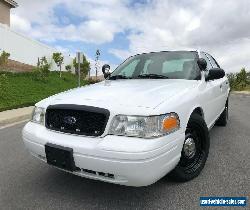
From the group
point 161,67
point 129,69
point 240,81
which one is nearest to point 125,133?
point 161,67

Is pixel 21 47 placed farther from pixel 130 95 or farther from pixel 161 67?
pixel 130 95

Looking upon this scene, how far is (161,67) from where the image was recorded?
15.6ft

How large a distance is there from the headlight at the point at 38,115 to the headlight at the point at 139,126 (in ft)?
3.17

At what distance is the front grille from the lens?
309 centimetres

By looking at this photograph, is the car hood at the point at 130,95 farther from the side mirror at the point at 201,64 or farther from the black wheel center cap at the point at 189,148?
the black wheel center cap at the point at 189,148

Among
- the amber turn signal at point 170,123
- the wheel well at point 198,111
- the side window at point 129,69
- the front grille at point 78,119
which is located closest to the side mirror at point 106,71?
the side window at point 129,69

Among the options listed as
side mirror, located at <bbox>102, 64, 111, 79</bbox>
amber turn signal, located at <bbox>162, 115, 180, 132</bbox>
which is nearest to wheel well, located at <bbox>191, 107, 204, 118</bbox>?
amber turn signal, located at <bbox>162, 115, 180, 132</bbox>

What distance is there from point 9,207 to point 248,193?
2.43 m

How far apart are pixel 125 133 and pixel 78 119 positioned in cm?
50

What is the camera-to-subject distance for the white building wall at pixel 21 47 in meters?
22.3

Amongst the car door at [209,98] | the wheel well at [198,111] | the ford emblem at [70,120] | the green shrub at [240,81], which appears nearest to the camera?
the ford emblem at [70,120]

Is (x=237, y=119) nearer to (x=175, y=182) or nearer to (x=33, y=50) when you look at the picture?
(x=175, y=182)

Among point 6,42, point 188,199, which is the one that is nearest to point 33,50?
point 6,42

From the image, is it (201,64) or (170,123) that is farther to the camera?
(201,64)
